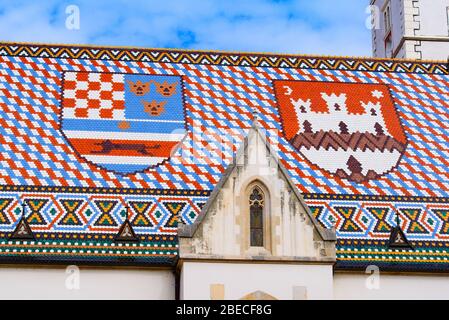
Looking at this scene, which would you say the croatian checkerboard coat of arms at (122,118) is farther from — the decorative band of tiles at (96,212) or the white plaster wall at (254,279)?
the white plaster wall at (254,279)

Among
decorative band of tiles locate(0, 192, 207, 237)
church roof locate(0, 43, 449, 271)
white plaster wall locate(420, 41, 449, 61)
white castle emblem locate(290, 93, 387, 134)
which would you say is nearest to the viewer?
decorative band of tiles locate(0, 192, 207, 237)

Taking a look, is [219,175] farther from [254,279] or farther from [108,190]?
[254,279]

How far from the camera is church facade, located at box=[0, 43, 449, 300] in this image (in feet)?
72.6

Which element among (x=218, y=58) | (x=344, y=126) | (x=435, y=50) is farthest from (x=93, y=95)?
(x=435, y=50)

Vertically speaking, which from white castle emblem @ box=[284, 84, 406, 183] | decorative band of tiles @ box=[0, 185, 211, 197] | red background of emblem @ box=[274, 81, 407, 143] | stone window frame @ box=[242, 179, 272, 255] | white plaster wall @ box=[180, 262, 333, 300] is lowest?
white plaster wall @ box=[180, 262, 333, 300]

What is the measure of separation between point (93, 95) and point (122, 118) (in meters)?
1.03

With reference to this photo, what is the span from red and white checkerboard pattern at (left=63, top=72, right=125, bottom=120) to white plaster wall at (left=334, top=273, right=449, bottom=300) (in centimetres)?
611

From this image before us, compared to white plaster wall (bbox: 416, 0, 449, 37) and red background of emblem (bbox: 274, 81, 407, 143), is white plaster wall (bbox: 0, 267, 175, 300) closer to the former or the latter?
red background of emblem (bbox: 274, 81, 407, 143)

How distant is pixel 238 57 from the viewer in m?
28.1

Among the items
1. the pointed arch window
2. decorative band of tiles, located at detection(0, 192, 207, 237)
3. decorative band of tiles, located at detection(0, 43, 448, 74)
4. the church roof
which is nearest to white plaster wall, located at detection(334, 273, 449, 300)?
the church roof

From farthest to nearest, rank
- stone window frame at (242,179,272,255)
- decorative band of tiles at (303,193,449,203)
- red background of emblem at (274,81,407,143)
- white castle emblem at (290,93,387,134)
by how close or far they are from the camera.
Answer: red background of emblem at (274,81,407,143) → white castle emblem at (290,93,387,134) → decorative band of tiles at (303,193,449,203) → stone window frame at (242,179,272,255)

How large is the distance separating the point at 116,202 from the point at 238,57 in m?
6.10
